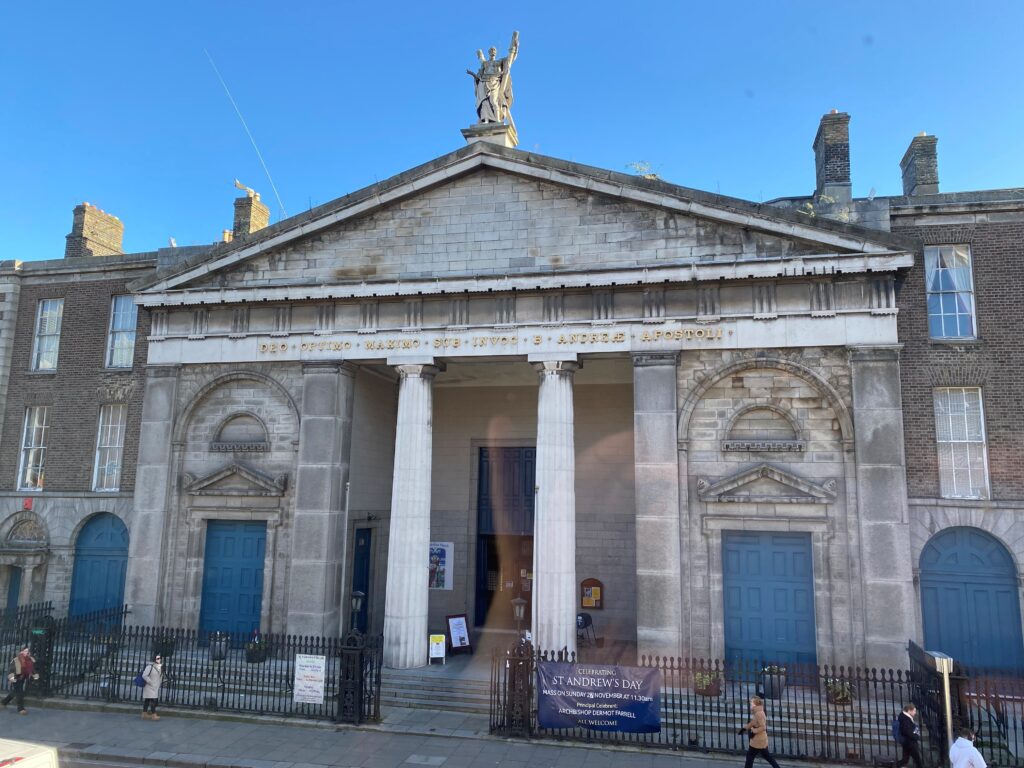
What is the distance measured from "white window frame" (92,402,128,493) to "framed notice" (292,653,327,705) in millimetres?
9186

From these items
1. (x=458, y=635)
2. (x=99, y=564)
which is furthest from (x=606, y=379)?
(x=99, y=564)

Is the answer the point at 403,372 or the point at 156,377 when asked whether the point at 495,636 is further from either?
the point at 156,377

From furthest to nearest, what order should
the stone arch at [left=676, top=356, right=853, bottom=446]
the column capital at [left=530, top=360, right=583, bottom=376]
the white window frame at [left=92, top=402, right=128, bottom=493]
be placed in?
the white window frame at [left=92, top=402, right=128, bottom=493], the column capital at [left=530, top=360, right=583, bottom=376], the stone arch at [left=676, top=356, right=853, bottom=446]

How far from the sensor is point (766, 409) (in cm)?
1588

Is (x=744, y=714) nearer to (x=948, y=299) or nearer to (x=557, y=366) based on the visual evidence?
(x=557, y=366)

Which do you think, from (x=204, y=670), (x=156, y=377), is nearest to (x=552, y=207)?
(x=156, y=377)

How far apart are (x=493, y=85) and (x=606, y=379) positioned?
27.4 feet

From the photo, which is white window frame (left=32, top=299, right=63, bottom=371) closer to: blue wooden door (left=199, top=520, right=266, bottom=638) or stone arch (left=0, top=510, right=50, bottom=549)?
stone arch (left=0, top=510, right=50, bottom=549)

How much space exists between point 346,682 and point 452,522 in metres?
8.15

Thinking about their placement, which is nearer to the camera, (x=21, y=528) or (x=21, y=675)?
(x=21, y=675)

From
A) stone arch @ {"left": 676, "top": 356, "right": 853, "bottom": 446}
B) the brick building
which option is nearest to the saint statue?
the brick building

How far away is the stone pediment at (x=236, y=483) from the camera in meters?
17.8

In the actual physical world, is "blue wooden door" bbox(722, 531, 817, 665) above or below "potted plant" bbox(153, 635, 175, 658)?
above

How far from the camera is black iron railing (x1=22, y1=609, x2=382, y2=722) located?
14125 millimetres
